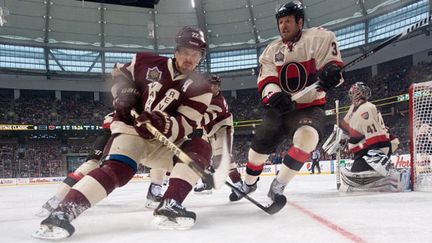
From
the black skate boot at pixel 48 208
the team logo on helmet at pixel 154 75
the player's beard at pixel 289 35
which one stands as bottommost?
the black skate boot at pixel 48 208

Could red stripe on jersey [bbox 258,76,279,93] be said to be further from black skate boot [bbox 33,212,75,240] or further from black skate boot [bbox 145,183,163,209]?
black skate boot [bbox 33,212,75,240]

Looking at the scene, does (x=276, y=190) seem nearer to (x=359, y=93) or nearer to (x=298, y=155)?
(x=298, y=155)

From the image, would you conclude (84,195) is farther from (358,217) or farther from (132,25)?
(132,25)

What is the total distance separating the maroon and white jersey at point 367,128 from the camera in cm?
467

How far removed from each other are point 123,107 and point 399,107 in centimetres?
1925

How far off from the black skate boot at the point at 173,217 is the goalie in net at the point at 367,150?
2958 millimetres

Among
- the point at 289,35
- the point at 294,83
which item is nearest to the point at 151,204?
the point at 294,83

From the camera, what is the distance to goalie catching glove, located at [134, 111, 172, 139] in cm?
236

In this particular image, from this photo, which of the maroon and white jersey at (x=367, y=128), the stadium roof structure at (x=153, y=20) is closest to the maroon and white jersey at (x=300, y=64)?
the maroon and white jersey at (x=367, y=128)

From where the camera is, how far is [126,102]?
2.52 metres

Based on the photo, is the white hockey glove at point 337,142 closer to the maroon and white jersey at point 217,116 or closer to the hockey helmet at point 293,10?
the maroon and white jersey at point 217,116

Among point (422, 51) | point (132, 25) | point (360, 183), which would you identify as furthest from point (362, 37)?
point (360, 183)

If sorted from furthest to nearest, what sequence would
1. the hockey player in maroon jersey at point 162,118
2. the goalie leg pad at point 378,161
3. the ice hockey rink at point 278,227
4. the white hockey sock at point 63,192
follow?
the goalie leg pad at point 378,161
the white hockey sock at point 63,192
the hockey player in maroon jersey at point 162,118
the ice hockey rink at point 278,227

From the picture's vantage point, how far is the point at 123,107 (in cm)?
252
